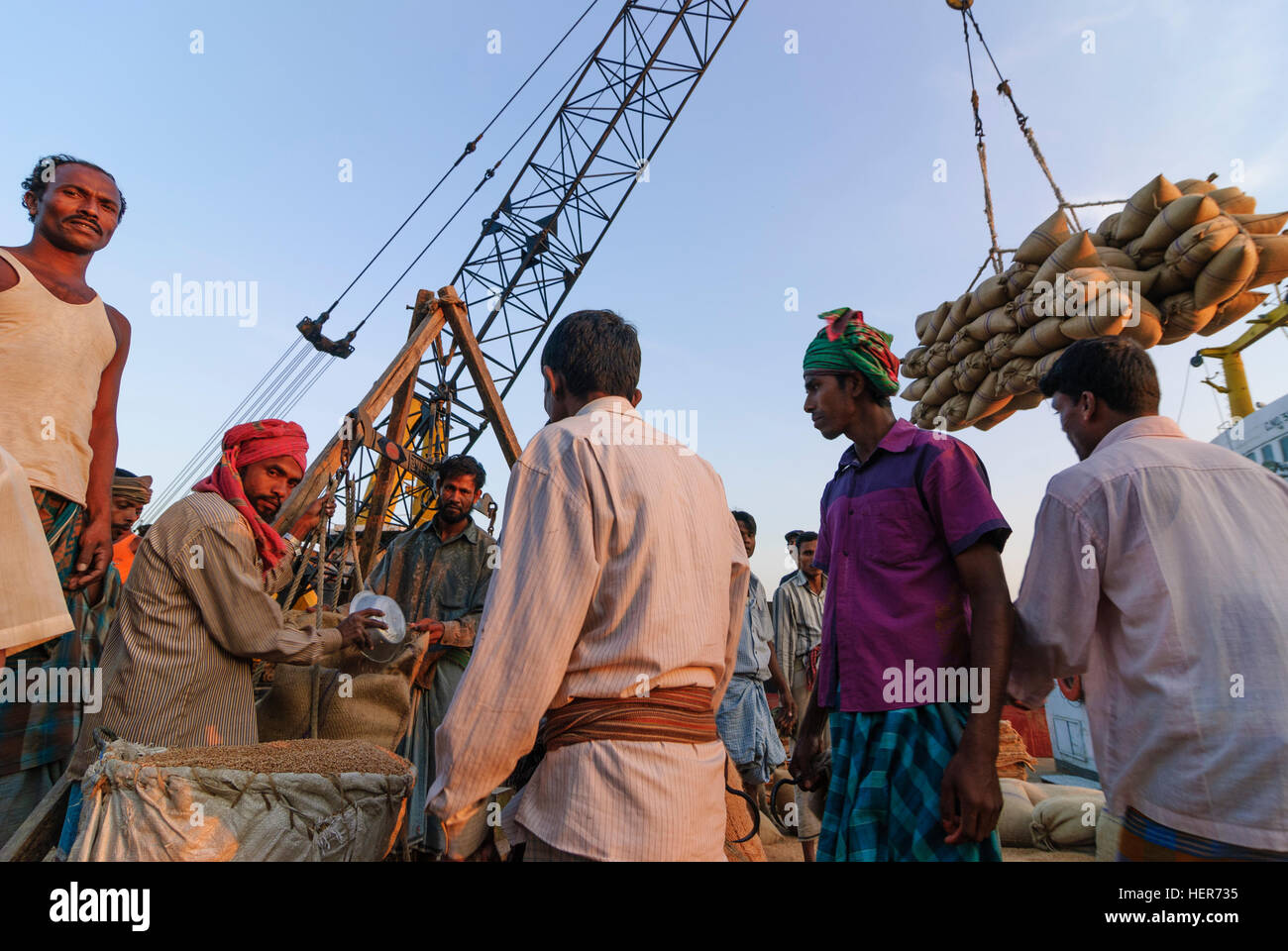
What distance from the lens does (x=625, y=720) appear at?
1.35 metres

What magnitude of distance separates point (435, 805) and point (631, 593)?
477mm

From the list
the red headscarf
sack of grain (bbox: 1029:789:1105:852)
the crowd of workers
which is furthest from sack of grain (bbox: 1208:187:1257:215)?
the red headscarf

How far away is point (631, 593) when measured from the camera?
4.62ft

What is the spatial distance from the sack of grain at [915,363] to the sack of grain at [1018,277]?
2.54 ft

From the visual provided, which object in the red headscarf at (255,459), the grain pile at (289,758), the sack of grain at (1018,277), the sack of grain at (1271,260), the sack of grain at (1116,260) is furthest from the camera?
the sack of grain at (1018,277)

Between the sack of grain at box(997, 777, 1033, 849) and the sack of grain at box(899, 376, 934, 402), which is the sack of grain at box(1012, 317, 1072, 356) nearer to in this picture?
the sack of grain at box(899, 376, 934, 402)

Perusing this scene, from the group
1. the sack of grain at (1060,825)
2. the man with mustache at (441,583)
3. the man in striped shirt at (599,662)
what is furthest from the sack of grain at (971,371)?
the man in striped shirt at (599,662)

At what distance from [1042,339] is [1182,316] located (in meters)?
0.65

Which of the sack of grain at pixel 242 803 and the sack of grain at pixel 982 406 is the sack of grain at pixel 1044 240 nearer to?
the sack of grain at pixel 982 406

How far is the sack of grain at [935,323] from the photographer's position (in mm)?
4836

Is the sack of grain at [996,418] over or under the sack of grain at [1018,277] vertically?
under

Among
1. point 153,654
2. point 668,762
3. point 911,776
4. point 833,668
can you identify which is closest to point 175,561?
point 153,654

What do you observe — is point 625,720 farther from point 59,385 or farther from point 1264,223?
point 1264,223
